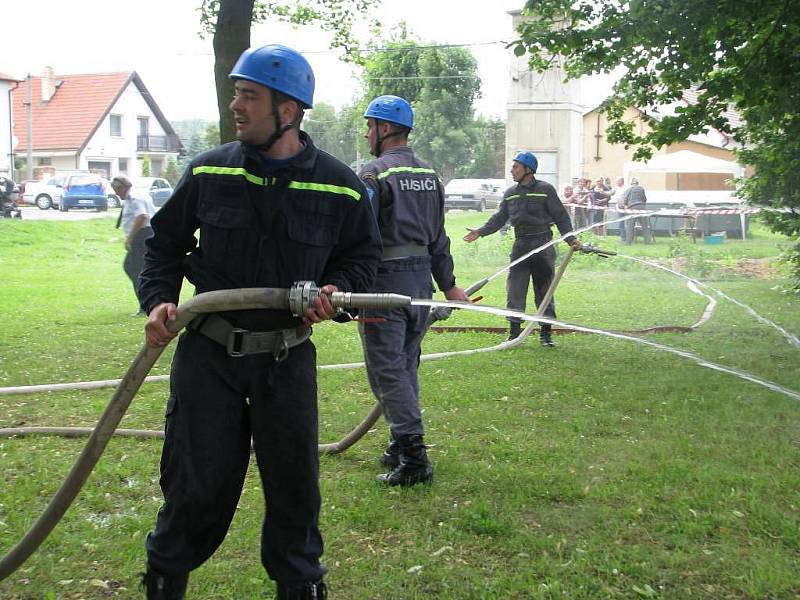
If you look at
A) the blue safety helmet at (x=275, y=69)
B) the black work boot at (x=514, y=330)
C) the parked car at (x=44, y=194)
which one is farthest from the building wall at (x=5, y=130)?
the blue safety helmet at (x=275, y=69)

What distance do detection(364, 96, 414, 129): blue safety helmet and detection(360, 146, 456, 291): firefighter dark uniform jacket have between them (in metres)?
0.17

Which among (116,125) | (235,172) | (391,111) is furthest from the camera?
(116,125)

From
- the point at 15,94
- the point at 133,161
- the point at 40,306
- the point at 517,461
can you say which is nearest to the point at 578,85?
the point at 40,306

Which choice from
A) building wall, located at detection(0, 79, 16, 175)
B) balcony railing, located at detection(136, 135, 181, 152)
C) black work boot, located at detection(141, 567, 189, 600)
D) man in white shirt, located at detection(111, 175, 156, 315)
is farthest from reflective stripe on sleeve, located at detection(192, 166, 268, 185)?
balcony railing, located at detection(136, 135, 181, 152)

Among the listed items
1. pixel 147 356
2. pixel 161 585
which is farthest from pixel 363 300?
pixel 161 585

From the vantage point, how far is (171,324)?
3.35m

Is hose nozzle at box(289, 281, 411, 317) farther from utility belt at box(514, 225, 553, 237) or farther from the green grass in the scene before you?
utility belt at box(514, 225, 553, 237)

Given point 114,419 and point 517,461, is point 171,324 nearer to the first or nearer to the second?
point 114,419

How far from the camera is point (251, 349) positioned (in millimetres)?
3375

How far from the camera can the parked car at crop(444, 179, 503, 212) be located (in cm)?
4644

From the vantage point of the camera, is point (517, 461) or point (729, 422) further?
point (729, 422)

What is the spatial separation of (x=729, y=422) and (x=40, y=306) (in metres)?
10.3

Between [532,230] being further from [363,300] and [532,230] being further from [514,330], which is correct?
[363,300]

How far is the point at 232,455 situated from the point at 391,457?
247cm
